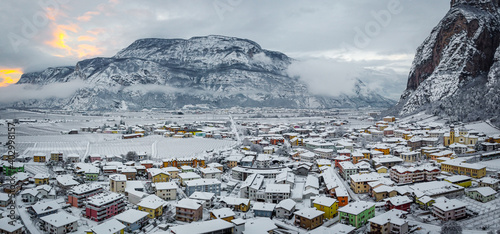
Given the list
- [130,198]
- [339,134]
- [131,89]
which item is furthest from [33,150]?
[131,89]

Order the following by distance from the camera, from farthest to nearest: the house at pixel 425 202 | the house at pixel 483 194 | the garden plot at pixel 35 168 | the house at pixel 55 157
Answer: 1. the house at pixel 55 157
2. the garden plot at pixel 35 168
3. the house at pixel 483 194
4. the house at pixel 425 202

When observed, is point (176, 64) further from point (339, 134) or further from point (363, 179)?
point (363, 179)

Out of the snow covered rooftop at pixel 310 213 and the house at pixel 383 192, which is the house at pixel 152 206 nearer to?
the snow covered rooftop at pixel 310 213

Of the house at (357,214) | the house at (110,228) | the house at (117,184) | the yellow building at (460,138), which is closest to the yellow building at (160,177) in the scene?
the house at (117,184)

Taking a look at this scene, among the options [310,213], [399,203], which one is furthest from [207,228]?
[399,203]

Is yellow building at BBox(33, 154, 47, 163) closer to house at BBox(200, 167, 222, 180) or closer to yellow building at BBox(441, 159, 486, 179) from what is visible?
house at BBox(200, 167, 222, 180)

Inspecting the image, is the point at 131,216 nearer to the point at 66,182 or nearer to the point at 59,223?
the point at 59,223

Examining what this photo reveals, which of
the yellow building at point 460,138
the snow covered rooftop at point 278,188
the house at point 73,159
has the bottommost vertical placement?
the snow covered rooftop at point 278,188

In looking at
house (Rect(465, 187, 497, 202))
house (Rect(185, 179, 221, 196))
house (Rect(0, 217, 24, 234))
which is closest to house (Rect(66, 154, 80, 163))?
house (Rect(185, 179, 221, 196))
